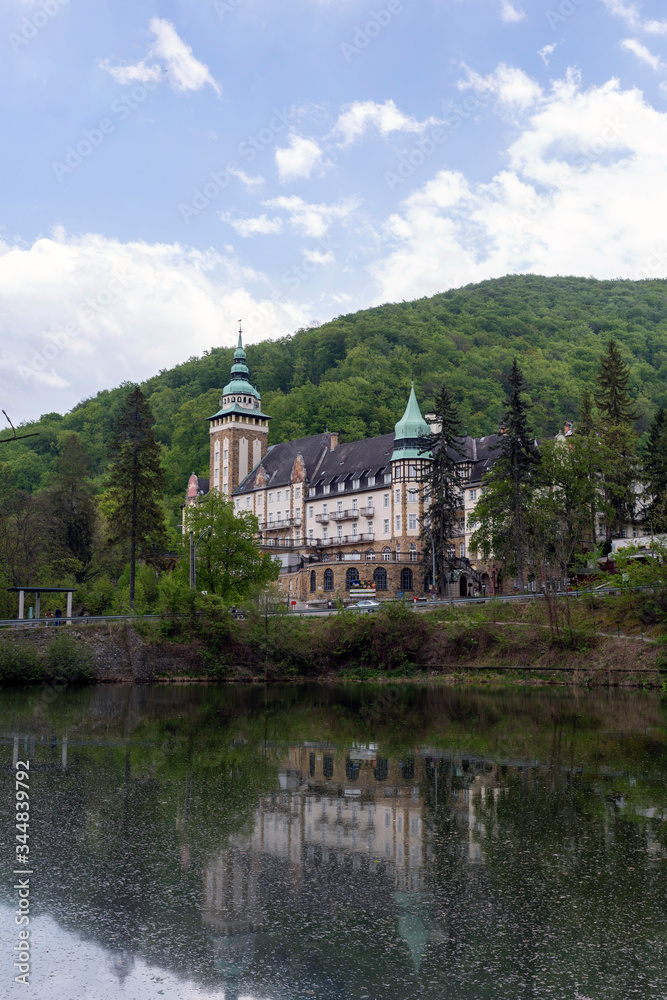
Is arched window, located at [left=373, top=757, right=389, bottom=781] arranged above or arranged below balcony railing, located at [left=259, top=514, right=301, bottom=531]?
below

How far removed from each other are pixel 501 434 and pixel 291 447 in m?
33.8

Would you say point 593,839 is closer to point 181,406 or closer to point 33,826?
point 33,826

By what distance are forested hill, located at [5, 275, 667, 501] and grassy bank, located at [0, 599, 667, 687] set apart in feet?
188

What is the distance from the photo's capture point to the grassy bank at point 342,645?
4984 centimetres

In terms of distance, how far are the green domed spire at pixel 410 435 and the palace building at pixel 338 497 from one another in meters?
0.09

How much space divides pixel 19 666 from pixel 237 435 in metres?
61.1

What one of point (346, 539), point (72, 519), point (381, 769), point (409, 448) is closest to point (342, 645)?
point (409, 448)

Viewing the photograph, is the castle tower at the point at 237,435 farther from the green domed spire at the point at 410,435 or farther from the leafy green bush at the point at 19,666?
the leafy green bush at the point at 19,666

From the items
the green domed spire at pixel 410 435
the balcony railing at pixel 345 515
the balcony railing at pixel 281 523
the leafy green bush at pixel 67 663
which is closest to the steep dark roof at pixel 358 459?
the green domed spire at pixel 410 435

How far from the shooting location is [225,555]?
2530 inches

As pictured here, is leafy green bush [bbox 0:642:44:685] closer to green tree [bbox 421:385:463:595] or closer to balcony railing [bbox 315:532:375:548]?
green tree [bbox 421:385:463:595]

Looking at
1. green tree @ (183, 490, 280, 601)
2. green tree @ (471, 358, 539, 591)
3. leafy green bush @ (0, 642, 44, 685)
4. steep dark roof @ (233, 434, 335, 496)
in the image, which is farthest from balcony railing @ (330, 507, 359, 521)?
leafy green bush @ (0, 642, 44, 685)

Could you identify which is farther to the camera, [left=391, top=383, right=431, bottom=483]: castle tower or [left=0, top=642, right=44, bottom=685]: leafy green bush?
[left=391, top=383, right=431, bottom=483]: castle tower

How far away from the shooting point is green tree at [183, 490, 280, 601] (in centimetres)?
6347
